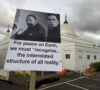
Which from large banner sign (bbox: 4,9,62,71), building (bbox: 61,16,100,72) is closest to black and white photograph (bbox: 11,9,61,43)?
large banner sign (bbox: 4,9,62,71)

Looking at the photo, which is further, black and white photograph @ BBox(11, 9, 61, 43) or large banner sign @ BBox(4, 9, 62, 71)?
black and white photograph @ BBox(11, 9, 61, 43)

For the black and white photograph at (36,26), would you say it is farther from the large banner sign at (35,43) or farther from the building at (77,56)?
the building at (77,56)

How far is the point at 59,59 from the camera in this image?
234 centimetres

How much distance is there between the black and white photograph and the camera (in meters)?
2.33

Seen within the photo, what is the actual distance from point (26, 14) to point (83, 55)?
70.1 feet

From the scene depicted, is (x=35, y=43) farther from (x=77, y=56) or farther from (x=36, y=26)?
(x=77, y=56)

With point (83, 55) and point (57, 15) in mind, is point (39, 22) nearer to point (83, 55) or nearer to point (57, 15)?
point (57, 15)

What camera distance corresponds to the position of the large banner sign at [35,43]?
2199mm

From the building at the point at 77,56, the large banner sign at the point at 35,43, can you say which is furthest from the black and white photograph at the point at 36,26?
the building at the point at 77,56

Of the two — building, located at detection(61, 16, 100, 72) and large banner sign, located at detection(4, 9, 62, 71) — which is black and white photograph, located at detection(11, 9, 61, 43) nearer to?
large banner sign, located at detection(4, 9, 62, 71)

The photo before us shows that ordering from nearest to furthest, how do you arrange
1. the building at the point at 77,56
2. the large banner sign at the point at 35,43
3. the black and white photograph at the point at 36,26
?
the large banner sign at the point at 35,43 < the black and white photograph at the point at 36,26 < the building at the point at 77,56

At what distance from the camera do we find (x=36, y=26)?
2.42 meters

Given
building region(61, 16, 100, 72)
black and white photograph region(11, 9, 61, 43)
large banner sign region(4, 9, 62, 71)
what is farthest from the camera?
building region(61, 16, 100, 72)

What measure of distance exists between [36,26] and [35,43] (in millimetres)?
348
